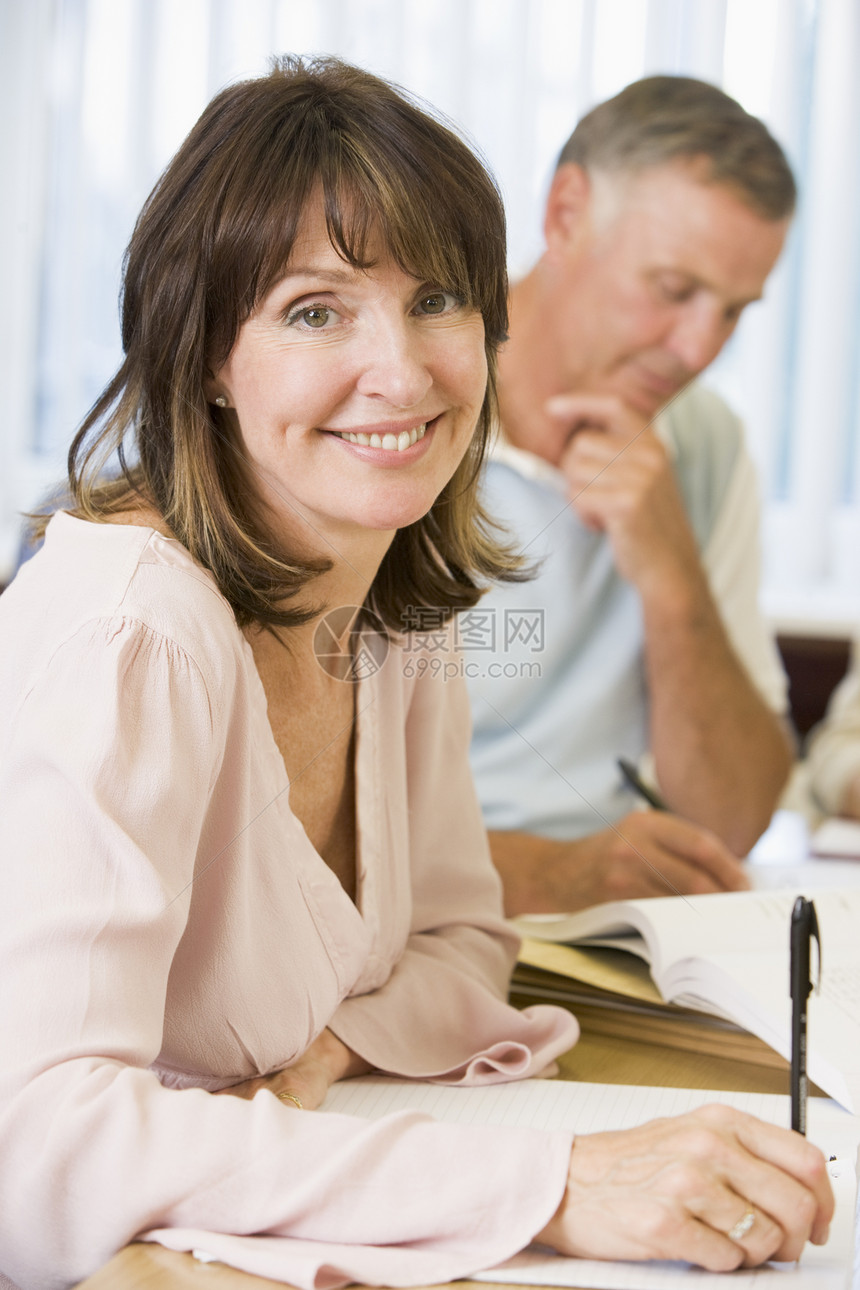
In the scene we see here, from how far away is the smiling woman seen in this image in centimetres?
45

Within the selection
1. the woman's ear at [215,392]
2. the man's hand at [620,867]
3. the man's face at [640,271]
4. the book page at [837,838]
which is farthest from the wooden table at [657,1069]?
the man's face at [640,271]

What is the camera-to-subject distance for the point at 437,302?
2.06 ft

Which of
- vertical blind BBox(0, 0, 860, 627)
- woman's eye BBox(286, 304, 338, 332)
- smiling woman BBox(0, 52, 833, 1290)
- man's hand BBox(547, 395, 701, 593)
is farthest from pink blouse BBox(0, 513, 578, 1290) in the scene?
vertical blind BBox(0, 0, 860, 627)

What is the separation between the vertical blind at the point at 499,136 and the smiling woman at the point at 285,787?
1145 millimetres

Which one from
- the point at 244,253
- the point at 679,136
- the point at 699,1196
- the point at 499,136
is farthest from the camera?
the point at 499,136

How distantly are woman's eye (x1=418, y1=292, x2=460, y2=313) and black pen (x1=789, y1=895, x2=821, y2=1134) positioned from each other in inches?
12.6

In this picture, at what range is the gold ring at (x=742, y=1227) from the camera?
442 mm

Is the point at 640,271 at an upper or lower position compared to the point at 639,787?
upper

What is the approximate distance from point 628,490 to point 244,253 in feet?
2.61

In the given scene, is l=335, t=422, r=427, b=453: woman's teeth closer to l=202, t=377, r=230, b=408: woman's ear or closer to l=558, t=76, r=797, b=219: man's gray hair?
l=202, t=377, r=230, b=408: woman's ear

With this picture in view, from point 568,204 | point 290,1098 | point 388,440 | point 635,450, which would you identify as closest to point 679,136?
point 568,204

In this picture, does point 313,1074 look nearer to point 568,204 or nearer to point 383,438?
point 383,438

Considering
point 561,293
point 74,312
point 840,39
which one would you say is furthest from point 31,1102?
point 840,39

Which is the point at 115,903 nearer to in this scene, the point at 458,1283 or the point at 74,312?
the point at 458,1283
